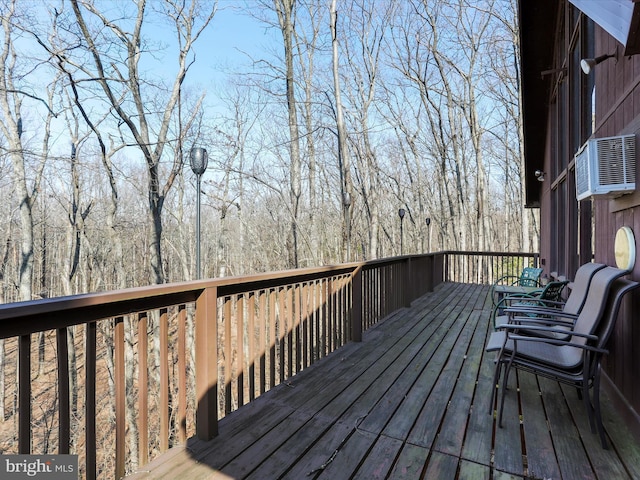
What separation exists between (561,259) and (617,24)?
4294 millimetres

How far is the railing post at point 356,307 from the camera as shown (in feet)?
13.4

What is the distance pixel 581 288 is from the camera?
291 centimetres

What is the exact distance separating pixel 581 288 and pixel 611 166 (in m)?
1.07

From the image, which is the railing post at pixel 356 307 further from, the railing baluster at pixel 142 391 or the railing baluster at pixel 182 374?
the railing baluster at pixel 142 391

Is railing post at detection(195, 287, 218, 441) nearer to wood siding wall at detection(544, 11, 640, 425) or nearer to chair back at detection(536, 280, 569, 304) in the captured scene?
wood siding wall at detection(544, 11, 640, 425)

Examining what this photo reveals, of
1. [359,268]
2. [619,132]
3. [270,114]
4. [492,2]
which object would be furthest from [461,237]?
[619,132]

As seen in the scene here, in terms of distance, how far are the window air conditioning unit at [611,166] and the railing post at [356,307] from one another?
2.33 metres

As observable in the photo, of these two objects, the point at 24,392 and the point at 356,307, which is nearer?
the point at 24,392

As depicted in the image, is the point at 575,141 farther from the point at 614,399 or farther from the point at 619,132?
the point at 614,399

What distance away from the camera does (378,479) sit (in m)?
1.77

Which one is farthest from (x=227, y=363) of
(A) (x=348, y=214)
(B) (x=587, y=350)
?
(A) (x=348, y=214)

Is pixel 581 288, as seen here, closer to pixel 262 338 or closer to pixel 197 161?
pixel 262 338

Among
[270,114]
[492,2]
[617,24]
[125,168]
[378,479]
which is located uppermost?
[492,2]

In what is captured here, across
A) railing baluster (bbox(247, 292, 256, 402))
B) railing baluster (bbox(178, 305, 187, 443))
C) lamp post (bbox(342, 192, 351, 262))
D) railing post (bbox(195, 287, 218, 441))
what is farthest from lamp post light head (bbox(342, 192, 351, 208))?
railing baluster (bbox(178, 305, 187, 443))
